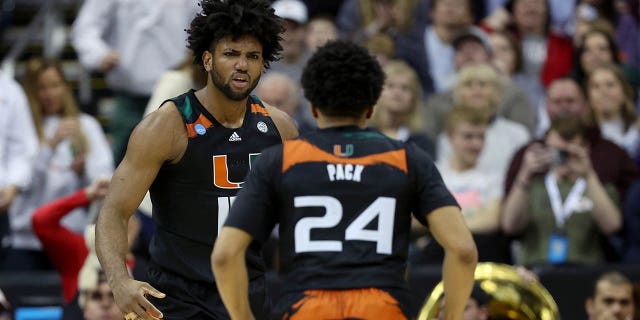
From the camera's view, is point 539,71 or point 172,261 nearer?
point 172,261

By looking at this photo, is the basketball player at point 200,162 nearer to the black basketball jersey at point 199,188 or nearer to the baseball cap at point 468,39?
the black basketball jersey at point 199,188

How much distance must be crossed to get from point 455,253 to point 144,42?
6.14 m

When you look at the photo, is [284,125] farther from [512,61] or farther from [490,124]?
[512,61]

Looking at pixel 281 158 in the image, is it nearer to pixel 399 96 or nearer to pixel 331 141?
pixel 331 141

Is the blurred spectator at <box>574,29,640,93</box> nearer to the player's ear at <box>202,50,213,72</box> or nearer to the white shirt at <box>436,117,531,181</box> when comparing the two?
the white shirt at <box>436,117,531,181</box>

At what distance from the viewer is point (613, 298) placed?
28.3ft

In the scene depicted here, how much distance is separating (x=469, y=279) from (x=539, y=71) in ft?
24.6

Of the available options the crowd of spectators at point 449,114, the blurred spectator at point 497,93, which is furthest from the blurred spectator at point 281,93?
the blurred spectator at point 497,93

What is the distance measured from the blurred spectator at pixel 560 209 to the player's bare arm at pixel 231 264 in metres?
4.96

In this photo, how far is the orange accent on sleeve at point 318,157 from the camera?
468 cm

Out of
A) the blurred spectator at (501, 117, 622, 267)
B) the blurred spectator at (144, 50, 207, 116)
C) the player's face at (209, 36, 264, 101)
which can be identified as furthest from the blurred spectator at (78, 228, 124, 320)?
the blurred spectator at (501, 117, 622, 267)

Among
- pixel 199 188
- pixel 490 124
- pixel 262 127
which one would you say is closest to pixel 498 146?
pixel 490 124

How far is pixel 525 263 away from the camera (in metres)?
9.42

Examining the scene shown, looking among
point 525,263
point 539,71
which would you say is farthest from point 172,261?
point 539,71
